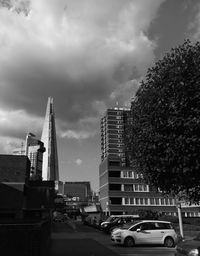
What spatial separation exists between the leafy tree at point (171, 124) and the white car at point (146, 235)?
389 inches

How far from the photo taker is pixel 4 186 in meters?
67.1

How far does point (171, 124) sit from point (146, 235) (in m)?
13.4

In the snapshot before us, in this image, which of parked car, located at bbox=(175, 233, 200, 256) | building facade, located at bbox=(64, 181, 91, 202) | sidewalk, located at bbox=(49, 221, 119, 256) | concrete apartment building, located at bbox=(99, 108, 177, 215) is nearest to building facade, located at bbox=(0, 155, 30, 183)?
concrete apartment building, located at bbox=(99, 108, 177, 215)

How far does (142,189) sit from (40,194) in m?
31.8

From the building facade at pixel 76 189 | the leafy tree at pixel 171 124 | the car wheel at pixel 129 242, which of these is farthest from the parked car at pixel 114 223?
the building facade at pixel 76 189

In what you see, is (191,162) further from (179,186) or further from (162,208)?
(162,208)

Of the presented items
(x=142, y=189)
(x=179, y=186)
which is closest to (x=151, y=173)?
(x=179, y=186)

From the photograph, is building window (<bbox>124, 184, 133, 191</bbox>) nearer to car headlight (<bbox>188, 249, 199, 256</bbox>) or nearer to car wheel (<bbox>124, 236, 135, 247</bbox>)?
car wheel (<bbox>124, 236, 135, 247</bbox>)

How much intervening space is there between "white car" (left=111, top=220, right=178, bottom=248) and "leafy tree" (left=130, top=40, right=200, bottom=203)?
9.89 metres

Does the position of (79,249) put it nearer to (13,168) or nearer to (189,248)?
(189,248)

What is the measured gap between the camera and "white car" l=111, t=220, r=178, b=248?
76.5ft

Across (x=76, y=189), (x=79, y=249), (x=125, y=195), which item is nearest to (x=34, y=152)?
(x=76, y=189)

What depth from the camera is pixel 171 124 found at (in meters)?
12.1

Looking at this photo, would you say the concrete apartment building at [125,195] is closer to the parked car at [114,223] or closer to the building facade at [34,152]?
the parked car at [114,223]
